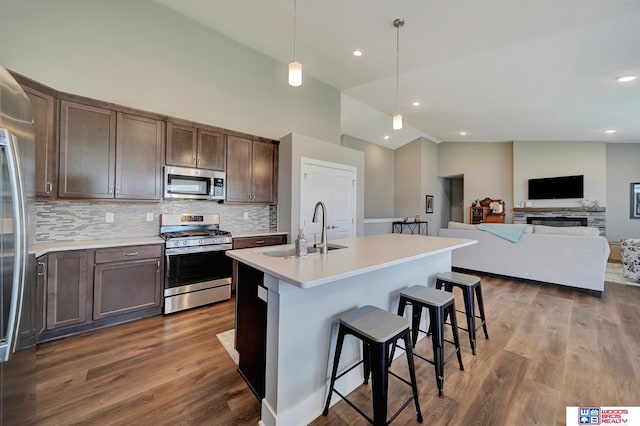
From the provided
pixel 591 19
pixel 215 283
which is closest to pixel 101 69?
pixel 215 283

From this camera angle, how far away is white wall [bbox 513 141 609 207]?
6250 millimetres

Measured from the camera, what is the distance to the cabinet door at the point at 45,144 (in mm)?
2230

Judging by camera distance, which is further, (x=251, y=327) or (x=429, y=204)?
(x=429, y=204)

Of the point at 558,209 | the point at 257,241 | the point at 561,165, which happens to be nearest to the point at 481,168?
the point at 561,165

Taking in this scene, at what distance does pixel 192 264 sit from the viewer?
3016mm

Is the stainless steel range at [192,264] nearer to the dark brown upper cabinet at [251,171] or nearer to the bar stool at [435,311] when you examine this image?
the dark brown upper cabinet at [251,171]

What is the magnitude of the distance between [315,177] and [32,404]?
356 centimetres

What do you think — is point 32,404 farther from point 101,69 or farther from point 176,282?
point 101,69

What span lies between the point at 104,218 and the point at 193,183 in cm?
99

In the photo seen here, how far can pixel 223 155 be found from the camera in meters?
3.53

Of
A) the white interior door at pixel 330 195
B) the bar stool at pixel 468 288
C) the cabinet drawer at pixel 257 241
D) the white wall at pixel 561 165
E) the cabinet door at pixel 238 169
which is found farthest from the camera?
the white wall at pixel 561 165

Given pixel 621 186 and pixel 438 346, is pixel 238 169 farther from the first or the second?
pixel 621 186

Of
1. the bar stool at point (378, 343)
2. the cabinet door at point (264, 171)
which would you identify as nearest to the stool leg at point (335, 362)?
the bar stool at point (378, 343)

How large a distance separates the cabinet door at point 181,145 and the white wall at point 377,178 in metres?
4.78
